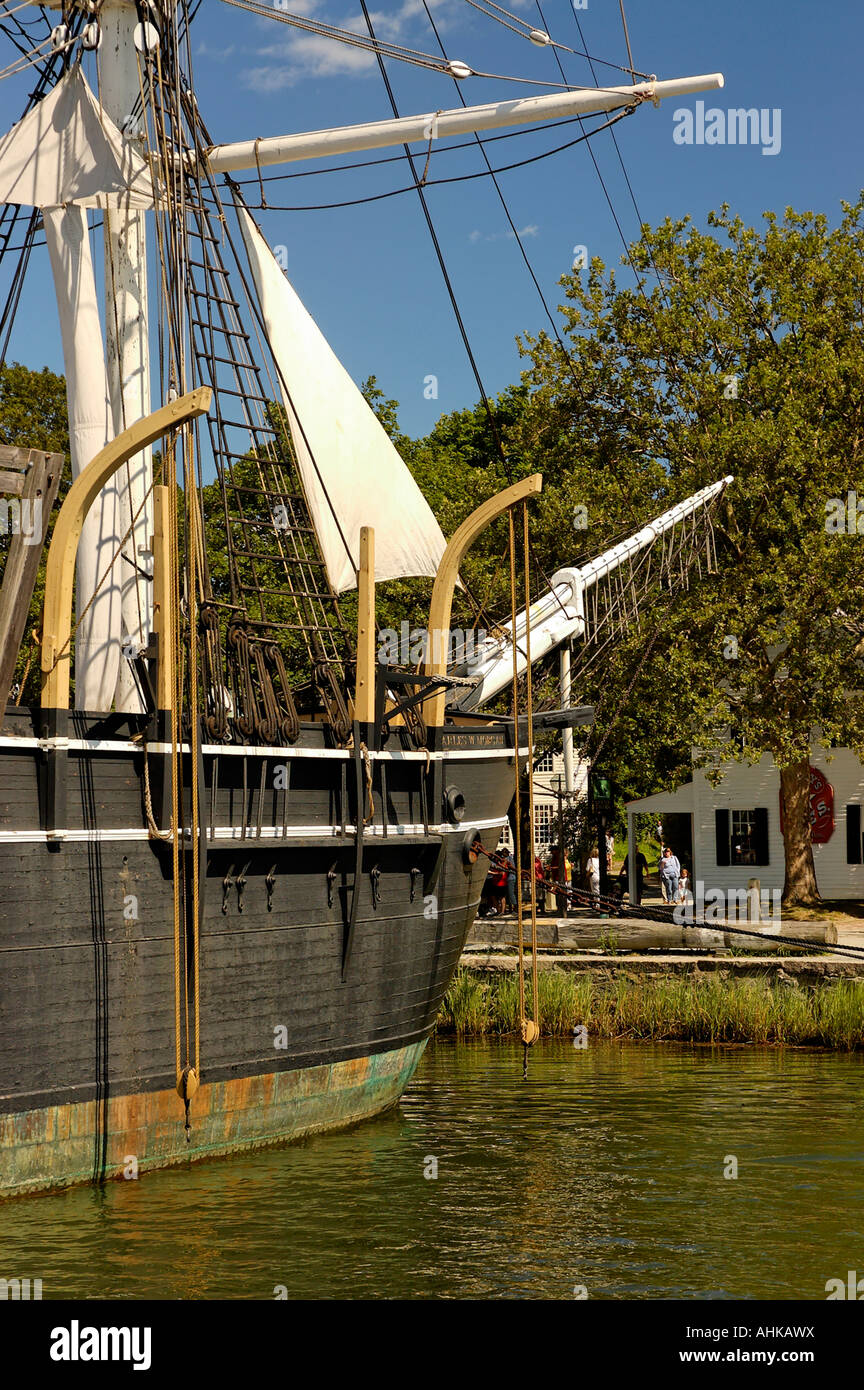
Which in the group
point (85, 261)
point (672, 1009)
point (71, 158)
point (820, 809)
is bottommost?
point (672, 1009)

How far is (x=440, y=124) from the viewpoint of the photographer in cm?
1644

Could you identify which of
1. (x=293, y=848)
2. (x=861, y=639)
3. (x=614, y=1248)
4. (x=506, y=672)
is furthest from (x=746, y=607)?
(x=614, y=1248)

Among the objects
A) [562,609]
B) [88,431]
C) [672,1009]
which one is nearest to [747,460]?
[562,609]

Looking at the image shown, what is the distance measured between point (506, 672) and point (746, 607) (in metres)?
7.29

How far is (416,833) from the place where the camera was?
1410 cm

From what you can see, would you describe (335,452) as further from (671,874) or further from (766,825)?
(766,825)

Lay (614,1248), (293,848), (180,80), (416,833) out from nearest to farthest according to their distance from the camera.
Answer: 1. (614,1248)
2. (293,848)
3. (416,833)
4. (180,80)

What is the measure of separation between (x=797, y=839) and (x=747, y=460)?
699 centimetres

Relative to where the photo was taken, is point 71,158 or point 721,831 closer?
point 71,158

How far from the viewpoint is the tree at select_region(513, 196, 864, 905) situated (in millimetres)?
25578

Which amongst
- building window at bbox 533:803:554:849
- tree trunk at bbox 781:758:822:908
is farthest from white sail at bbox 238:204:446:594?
building window at bbox 533:803:554:849

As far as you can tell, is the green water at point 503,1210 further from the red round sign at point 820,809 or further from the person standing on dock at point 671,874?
the red round sign at point 820,809

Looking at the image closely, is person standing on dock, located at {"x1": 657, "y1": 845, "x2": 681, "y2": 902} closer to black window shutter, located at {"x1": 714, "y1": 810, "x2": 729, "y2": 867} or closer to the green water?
black window shutter, located at {"x1": 714, "y1": 810, "x2": 729, "y2": 867}
